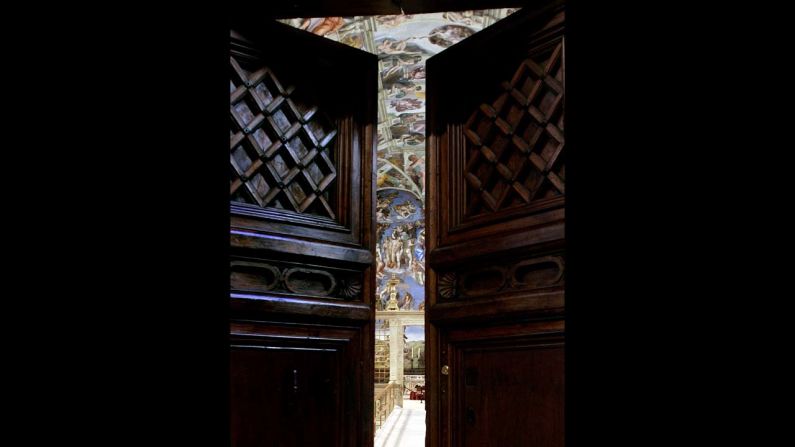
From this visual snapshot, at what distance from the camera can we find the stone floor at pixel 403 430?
10881 mm

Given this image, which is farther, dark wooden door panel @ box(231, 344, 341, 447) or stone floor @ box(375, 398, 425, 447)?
stone floor @ box(375, 398, 425, 447)

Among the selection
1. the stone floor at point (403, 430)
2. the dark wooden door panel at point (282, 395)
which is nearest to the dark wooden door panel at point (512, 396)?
the dark wooden door panel at point (282, 395)

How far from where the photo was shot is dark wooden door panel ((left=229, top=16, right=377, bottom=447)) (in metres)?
3.14

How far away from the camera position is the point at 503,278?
124 inches

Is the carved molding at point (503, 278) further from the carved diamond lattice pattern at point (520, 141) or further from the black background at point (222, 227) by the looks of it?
the black background at point (222, 227)

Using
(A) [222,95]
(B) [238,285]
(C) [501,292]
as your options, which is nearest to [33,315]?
(A) [222,95]

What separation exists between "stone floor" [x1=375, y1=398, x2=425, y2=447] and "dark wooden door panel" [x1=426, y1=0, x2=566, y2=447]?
7774mm

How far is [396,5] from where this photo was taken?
11.1 feet

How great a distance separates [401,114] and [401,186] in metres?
5.91

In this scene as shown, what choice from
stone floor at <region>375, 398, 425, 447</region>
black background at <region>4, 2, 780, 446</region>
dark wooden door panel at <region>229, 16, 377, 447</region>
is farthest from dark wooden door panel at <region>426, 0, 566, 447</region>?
stone floor at <region>375, 398, 425, 447</region>

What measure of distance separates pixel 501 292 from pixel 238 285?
1265 mm

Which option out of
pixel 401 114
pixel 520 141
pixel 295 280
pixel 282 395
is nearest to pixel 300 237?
pixel 295 280

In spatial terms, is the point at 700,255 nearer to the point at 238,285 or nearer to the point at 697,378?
the point at 697,378

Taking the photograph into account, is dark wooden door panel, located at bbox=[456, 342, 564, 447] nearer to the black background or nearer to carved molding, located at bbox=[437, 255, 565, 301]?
carved molding, located at bbox=[437, 255, 565, 301]
